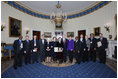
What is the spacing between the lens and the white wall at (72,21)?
505 centimetres

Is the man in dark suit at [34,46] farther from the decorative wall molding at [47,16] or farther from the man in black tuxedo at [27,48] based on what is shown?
the decorative wall molding at [47,16]

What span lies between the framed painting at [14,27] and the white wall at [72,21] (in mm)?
262

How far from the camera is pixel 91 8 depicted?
6941 mm

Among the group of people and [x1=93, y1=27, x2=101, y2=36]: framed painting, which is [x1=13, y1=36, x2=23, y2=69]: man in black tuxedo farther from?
[x1=93, y1=27, x2=101, y2=36]: framed painting

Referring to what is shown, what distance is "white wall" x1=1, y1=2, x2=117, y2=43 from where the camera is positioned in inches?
199

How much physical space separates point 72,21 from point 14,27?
6.41m

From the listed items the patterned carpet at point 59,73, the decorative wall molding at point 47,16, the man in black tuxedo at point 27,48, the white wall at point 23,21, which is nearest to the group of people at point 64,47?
the man in black tuxedo at point 27,48

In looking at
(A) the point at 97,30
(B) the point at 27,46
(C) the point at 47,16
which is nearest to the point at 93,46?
(A) the point at 97,30

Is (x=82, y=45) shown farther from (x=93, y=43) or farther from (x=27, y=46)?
(x=27, y=46)

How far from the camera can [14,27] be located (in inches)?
231

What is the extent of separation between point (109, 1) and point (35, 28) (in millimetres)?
7364

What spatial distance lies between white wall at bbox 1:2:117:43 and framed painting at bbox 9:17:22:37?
262 millimetres

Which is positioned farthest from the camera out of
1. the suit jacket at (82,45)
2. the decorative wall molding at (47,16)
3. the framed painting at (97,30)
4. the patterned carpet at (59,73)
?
the framed painting at (97,30)

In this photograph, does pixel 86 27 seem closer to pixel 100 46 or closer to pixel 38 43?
pixel 100 46
